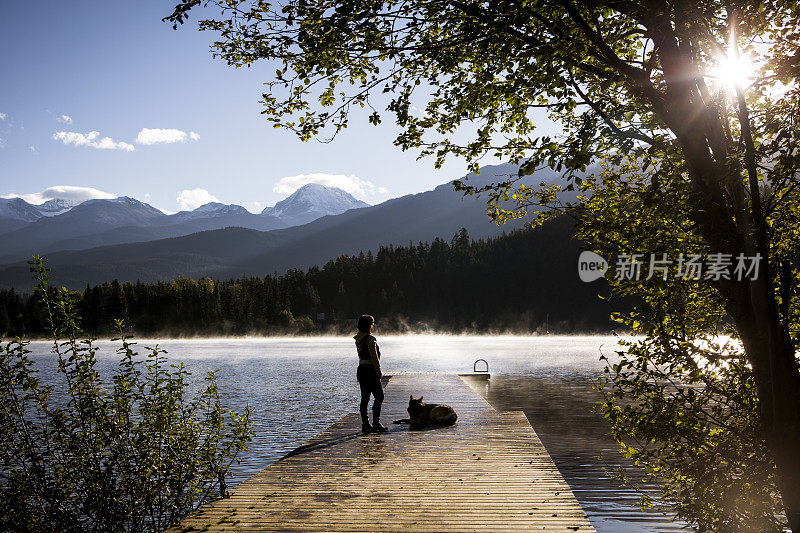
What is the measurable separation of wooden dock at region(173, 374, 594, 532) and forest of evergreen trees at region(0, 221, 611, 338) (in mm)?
165263

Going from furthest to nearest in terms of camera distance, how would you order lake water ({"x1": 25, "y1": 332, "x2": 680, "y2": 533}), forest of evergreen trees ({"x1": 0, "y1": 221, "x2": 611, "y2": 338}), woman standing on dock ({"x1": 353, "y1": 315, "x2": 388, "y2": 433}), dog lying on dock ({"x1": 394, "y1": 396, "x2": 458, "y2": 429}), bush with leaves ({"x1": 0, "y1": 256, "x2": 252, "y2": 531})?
forest of evergreen trees ({"x1": 0, "y1": 221, "x2": 611, "y2": 338})
dog lying on dock ({"x1": 394, "y1": 396, "x2": 458, "y2": 429})
lake water ({"x1": 25, "y1": 332, "x2": 680, "y2": 533})
woman standing on dock ({"x1": 353, "y1": 315, "x2": 388, "y2": 433})
bush with leaves ({"x1": 0, "y1": 256, "x2": 252, "y2": 531})

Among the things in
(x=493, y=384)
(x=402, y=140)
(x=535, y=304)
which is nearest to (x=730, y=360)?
(x=402, y=140)

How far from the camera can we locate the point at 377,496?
7988 millimetres

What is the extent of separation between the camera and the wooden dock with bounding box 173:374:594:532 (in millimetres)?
6863

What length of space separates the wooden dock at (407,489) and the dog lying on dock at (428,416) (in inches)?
33.0

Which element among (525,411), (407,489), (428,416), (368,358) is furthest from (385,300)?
A: (407,489)

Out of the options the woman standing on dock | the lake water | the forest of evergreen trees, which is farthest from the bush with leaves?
the forest of evergreen trees

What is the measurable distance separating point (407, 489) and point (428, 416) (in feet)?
20.2

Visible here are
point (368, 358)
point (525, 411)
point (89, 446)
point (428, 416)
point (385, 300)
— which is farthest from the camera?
point (385, 300)

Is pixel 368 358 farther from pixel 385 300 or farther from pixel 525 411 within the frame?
pixel 385 300

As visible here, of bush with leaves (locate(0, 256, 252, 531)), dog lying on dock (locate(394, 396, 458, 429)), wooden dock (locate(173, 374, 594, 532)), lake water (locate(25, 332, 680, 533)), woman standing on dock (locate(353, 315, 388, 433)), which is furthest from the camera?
dog lying on dock (locate(394, 396, 458, 429))

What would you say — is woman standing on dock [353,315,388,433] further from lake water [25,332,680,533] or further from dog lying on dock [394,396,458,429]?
lake water [25,332,680,533]

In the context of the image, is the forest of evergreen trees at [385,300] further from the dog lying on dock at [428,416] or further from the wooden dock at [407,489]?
the wooden dock at [407,489]

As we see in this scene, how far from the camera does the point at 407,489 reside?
8359mm
